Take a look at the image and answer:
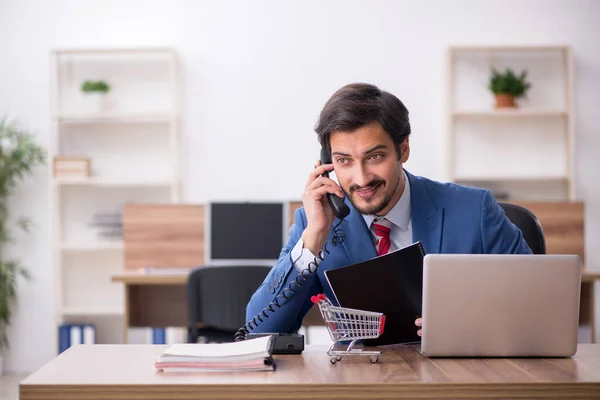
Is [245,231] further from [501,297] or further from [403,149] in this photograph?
[501,297]

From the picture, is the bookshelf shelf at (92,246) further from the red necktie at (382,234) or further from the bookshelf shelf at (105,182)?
the red necktie at (382,234)

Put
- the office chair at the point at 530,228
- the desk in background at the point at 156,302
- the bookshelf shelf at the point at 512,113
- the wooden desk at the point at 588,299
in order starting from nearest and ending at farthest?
the office chair at the point at 530,228 < the wooden desk at the point at 588,299 < the desk in background at the point at 156,302 < the bookshelf shelf at the point at 512,113

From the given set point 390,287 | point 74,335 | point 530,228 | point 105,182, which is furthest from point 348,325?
point 74,335

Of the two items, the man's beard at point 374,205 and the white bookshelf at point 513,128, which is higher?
the white bookshelf at point 513,128

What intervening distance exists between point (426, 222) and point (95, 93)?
3.38 meters

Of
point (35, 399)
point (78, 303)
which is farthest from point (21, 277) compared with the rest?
point (35, 399)

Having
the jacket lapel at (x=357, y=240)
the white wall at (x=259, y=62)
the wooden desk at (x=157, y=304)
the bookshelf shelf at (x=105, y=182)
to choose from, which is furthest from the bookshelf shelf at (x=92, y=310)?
the jacket lapel at (x=357, y=240)

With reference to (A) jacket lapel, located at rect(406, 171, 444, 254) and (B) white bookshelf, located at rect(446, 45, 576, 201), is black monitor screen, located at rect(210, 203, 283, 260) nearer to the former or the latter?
(B) white bookshelf, located at rect(446, 45, 576, 201)

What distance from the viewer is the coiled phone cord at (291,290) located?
5.86 feet

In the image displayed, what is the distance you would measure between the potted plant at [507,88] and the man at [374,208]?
9.49 feet

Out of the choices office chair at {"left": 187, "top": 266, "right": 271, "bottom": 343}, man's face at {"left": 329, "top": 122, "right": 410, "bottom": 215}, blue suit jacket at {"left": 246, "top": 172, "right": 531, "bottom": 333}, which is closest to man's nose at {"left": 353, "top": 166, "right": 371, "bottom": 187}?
man's face at {"left": 329, "top": 122, "right": 410, "bottom": 215}

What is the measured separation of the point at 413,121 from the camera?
16.0ft

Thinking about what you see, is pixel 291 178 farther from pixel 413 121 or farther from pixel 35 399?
pixel 35 399

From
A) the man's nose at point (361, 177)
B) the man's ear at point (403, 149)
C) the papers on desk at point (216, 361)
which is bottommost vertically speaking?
the papers on desk at point (216, 361)
